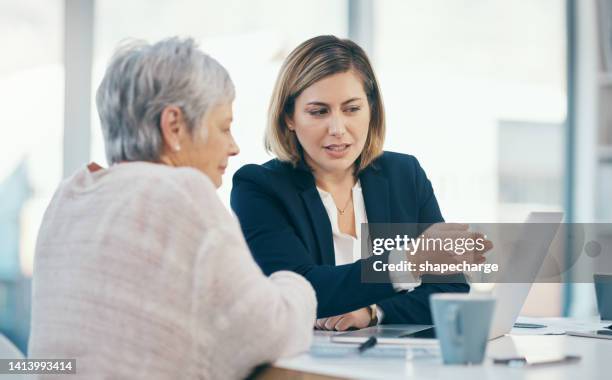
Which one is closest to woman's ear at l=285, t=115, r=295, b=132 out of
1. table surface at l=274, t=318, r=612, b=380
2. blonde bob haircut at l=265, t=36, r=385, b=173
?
blonde bob haircut at l=265, t=36, r=385, b=173

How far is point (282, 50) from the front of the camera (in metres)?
3.77

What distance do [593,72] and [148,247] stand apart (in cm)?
326

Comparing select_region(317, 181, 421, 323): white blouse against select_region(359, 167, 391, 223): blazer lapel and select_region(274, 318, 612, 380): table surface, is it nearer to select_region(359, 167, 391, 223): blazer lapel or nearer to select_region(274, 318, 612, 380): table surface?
select_region(359, 167, 391, 223): blazer lapel

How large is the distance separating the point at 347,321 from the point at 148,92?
714mm

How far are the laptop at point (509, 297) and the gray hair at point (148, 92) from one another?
1.64ft

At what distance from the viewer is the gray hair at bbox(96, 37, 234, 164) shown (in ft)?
4.56

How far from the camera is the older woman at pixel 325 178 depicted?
198 centimetres

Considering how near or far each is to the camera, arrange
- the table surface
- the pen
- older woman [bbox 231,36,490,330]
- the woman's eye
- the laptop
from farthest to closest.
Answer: the woman's eye < older woman [bbox 231,36,490,330] < the laptop < the pen < the table surface

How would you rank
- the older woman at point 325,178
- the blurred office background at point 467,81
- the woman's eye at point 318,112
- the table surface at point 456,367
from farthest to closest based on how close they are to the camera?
the blurred office background at point 467,81 < the woman's eye at point 318,112 < the older woman at point 325,178 < the table surface at point 456,367

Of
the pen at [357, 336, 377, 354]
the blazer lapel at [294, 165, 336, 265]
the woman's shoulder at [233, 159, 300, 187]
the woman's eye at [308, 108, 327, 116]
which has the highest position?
the woman's eye at [308, 108, 327, 116]

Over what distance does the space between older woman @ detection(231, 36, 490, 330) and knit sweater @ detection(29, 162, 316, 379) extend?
636 mm

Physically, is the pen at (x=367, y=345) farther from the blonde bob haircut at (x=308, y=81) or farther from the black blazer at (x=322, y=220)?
the blonde bob haircut at (x=308, y=81)

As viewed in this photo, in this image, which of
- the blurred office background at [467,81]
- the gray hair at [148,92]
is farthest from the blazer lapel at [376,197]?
the blurred office background at [467,81]

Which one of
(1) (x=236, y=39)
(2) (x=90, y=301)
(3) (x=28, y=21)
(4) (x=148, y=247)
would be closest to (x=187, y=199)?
(4) (x=148, y=247)
